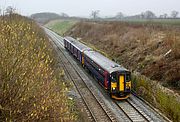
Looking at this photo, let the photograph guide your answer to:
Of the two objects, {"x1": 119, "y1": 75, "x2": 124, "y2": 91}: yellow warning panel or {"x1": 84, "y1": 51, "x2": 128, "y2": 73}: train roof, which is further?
{"x1": 84, "y1": 51, "x2": 128, "y2": 73}: train roof

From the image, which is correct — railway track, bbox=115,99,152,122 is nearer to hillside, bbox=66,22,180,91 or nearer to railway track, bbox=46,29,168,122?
railway track, bbox=46,29,168,122

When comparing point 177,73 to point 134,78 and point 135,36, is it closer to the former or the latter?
point 134,78

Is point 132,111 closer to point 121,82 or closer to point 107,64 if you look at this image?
point 121,82

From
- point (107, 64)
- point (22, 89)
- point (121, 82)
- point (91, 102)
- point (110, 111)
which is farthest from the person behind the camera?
point (107, 64)

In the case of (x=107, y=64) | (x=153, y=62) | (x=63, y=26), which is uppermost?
(x=107, y=64)

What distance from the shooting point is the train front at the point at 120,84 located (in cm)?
2156

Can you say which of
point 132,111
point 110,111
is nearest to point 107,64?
point 110,111

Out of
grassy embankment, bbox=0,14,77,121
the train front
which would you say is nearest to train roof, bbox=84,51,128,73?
the train front

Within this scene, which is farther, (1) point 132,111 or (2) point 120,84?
(2) point 120,84

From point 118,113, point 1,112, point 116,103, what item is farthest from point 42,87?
point 116,103

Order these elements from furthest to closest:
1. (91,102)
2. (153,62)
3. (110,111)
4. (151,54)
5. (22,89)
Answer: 1. (151,54)
2. (153,62)
3. (91,102)
4. (110,111)
5. (22,89)

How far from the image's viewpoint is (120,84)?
21.8m

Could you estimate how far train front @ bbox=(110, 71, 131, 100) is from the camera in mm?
21562

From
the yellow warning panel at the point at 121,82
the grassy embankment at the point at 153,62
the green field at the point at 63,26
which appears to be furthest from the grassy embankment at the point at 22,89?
the green field at the point at 63,26
